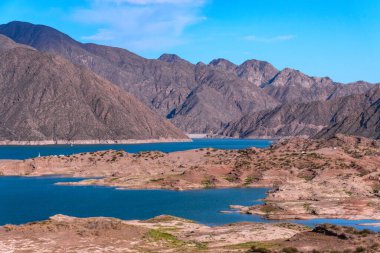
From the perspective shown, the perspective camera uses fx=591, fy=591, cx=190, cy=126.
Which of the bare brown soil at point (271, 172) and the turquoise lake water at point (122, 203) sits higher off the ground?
the bare brown soil at point (271, 172)

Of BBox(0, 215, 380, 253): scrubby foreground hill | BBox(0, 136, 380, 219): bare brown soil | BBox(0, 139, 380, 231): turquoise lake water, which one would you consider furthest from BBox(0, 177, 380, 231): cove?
BBox(0, 215, 380, 253): scrubby foreground hill

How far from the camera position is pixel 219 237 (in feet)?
191

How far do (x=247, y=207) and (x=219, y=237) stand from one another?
129ft

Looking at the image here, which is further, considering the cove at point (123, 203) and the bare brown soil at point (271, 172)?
the bare brown soil at point (271, 172)

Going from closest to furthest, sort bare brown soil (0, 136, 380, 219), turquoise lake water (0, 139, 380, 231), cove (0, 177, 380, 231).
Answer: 1. cove (0, 177, 380, 231)
2. turquoise lake water (0, 139, 380, 231)
3. bare brown soil (0, 136, 380, 219)

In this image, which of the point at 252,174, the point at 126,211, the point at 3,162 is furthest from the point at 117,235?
the point at 3,162

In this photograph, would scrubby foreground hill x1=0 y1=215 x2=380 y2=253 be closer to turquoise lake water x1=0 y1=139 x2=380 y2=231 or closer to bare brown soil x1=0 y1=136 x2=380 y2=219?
turquoise lake water x1=0 y1=139 x2=380 y2=231

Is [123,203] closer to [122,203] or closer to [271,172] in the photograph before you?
[122,203]

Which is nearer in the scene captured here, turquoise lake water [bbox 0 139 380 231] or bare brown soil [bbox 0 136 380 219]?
turquoise lake water [bbox 0 139 380 231]

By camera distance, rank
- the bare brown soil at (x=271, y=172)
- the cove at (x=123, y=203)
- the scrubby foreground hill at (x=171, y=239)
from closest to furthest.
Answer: the scrubby foreground hill at (x=171, y=239)
the cove at (x=123, y=203)
the bare brown soil at (x=271, y=172)

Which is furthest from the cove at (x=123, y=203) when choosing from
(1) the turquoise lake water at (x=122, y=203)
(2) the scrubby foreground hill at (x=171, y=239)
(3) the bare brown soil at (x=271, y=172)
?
(2) the scrubby foreground hill at (x=171, y=239)

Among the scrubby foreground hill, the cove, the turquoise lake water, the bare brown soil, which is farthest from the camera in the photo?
the bare brown soil

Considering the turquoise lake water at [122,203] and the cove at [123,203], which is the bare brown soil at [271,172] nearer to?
the cove at [123,203]

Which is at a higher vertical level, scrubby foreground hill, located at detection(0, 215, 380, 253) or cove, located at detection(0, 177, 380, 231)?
scrubby foreground hill, located at detection(0, 215, 380, 253)
